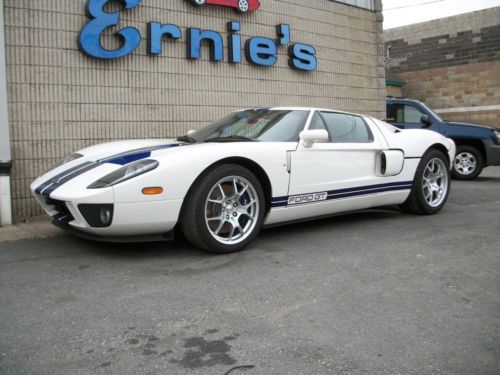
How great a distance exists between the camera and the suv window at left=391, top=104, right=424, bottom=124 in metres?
10.3

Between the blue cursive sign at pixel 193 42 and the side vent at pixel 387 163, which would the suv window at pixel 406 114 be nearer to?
the blue cursive sign at pixel 193 42

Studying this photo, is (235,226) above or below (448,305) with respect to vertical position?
above

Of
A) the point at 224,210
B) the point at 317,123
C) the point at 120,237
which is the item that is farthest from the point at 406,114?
the point at 120,237

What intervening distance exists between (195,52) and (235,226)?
3777 millimetres

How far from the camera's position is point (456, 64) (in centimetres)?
1877

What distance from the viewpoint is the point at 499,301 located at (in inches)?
117

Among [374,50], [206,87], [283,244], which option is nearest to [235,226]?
[283,244]

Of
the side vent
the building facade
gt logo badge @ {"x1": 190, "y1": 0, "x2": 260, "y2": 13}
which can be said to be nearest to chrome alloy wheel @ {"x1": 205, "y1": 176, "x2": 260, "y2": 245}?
the side vent

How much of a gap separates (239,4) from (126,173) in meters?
4.76

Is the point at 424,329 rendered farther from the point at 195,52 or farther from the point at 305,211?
the point at 195,52

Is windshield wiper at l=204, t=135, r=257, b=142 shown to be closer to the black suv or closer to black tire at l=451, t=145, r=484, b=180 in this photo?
the black suv

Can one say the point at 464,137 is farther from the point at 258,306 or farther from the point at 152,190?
the point at 258,306

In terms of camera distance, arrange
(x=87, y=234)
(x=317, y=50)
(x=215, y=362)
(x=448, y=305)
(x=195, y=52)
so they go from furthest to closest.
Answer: (x=317, y=50), (x=195, y=52), (x=87, y=234), (x=448, y=305), (x=215, y=362)

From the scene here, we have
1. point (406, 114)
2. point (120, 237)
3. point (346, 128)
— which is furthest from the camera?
point (406, 114)
